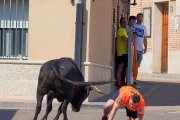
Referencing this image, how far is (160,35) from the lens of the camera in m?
29.1

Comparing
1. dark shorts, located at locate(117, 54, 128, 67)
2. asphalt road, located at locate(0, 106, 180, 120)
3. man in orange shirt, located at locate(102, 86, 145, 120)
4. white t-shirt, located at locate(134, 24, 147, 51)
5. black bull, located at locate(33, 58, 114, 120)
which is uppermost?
white t-shirt, located at locate(134, 24, 147, 51)

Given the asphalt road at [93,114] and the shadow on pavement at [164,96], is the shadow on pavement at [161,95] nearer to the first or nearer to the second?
the shadow on pavement at [164,96]

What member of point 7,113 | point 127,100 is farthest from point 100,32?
point 127,100

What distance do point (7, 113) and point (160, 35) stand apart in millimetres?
16744

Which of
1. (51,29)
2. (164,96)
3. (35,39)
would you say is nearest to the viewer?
(51,29)

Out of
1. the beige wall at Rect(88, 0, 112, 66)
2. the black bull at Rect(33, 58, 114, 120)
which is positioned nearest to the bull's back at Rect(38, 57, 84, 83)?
the black bull at Rect(33, 58, 114, 120)

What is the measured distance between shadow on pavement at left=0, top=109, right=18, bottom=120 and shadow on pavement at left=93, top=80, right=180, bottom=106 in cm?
237

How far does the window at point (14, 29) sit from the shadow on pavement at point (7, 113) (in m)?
2.06

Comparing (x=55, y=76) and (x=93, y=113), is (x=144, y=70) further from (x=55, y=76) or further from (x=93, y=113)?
(x=55, y=76)

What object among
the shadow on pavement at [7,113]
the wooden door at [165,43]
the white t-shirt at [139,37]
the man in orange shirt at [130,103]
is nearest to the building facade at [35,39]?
the shadow on pavement at [7,113]

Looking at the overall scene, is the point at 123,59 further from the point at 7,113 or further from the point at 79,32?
the point at 7,113

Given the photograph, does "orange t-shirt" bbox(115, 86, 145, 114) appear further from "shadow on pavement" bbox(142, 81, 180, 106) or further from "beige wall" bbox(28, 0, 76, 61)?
"shadow on pavement" bbox(142, 81, 180, 106)

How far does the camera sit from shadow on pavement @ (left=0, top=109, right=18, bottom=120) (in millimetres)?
12557

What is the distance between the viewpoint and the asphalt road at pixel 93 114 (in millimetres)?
12727
